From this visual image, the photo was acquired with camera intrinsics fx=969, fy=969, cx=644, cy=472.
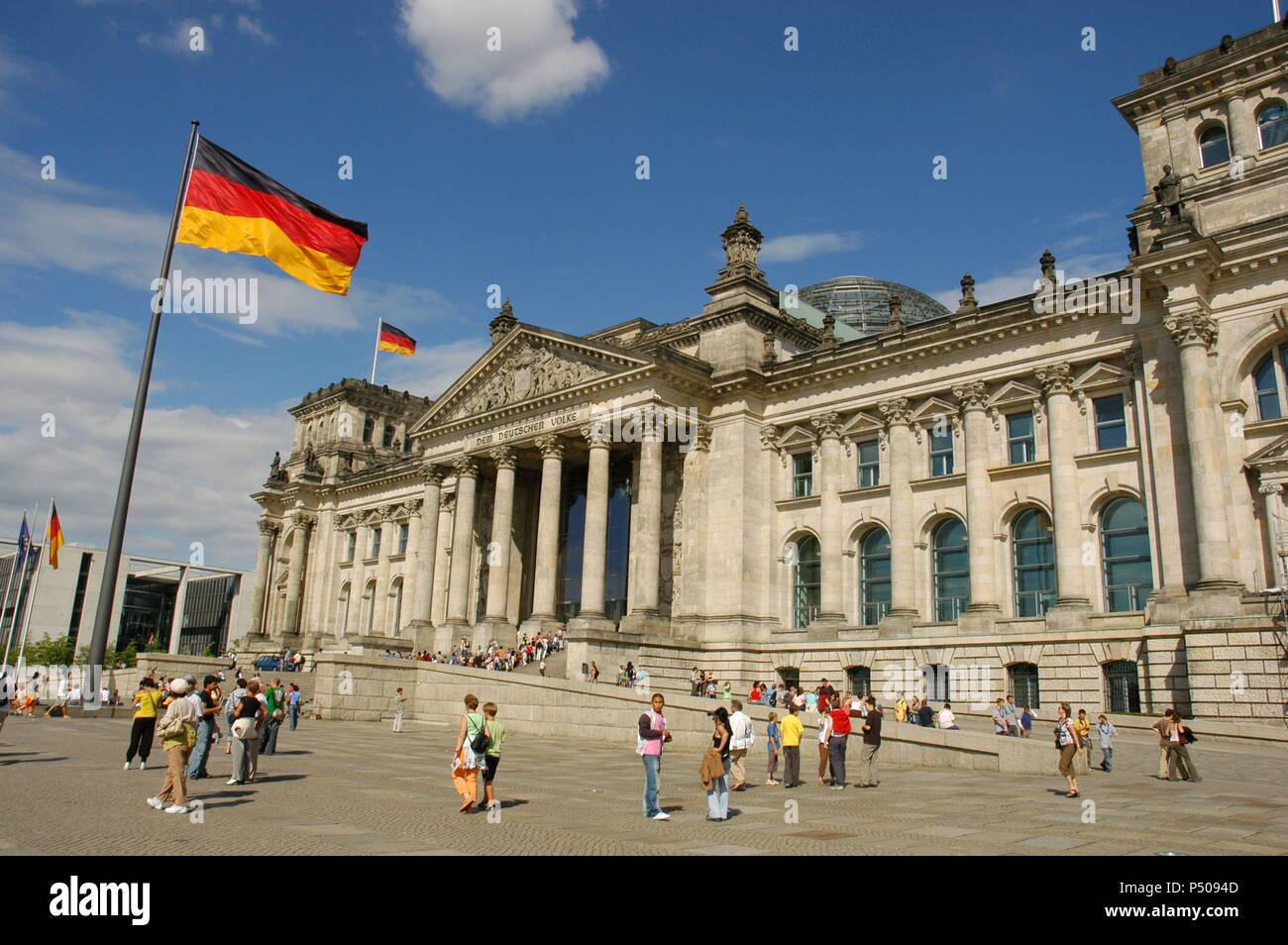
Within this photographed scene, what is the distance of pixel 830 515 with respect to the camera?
43375 mm

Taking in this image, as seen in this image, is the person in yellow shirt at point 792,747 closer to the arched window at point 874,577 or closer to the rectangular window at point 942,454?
the arched window at point 874,577

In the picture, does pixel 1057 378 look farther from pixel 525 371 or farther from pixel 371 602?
pixel 371 602

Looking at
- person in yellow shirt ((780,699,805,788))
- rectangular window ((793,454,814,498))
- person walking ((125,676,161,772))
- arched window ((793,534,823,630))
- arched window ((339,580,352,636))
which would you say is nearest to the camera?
person walking ((125,676,161,772))

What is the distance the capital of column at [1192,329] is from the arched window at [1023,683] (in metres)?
12.5

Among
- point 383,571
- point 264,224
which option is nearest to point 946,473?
point 264,224

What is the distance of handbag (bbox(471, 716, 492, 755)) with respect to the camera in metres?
15.1

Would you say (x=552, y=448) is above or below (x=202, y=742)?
above

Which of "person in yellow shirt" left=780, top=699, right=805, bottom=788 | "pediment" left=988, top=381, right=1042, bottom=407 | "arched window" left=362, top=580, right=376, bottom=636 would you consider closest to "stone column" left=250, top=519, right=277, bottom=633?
"arched window" left=362, top=580, right=376, bottom=636

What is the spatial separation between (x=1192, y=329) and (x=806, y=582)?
19010mm

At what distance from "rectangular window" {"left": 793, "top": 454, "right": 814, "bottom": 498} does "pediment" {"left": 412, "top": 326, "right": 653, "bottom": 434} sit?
28.8 feet

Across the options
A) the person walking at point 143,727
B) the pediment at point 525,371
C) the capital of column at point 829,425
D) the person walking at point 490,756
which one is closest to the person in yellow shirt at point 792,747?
the person walking at point 490,756

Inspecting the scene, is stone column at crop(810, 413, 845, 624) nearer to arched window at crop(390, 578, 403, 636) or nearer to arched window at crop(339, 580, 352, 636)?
arched window at crop(390, 578, 403, 636)

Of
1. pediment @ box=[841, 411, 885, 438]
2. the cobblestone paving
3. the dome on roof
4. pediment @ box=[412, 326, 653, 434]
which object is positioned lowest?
the cobblestone paving
